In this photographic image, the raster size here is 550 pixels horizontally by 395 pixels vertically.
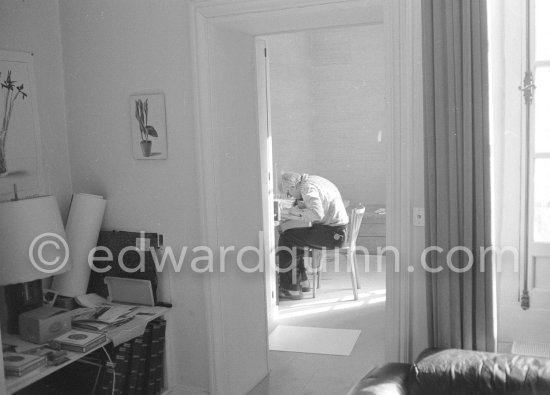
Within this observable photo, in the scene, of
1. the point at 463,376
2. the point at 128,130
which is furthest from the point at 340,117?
the point at 463,376

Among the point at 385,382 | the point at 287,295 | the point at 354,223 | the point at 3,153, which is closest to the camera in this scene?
the point at 385,382

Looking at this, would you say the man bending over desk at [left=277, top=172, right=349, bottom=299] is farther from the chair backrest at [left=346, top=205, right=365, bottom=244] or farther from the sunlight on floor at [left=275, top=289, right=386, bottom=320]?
the sunlight on floor at [left=275, top=289, right=386, bottom=320]

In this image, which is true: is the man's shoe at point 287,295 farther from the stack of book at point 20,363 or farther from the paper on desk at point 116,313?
the stack of book at point 20,363

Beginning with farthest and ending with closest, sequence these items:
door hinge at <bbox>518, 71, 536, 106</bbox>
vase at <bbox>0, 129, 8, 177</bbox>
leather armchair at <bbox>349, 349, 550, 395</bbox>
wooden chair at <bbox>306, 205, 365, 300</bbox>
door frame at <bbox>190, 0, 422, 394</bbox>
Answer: wooden chair at <bbox>306, 205, 365, 300</bbox> < door hinge at <bbox>518, 71, 536, 106</bbox> < vase at <bbox>0, 129, 8, 177</bbox> < door frame at <bbox>190, 0, 422, 394</bbox> < leather armchair at <bbox>349, 349, 550, 395</bbox>

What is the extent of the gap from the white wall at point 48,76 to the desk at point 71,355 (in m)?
0.83

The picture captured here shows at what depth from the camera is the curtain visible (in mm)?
2727

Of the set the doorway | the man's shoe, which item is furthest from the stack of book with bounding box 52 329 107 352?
A: the doorway

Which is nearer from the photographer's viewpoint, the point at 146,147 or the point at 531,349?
the point at 146,147

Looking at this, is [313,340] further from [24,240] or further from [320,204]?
[24,240]

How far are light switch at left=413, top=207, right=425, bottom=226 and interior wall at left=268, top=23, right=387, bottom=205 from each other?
14.4 ft

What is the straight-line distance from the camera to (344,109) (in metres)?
7.71

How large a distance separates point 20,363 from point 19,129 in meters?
1.28

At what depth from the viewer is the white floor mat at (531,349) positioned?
147 inches

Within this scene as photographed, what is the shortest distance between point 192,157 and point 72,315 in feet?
3.45
